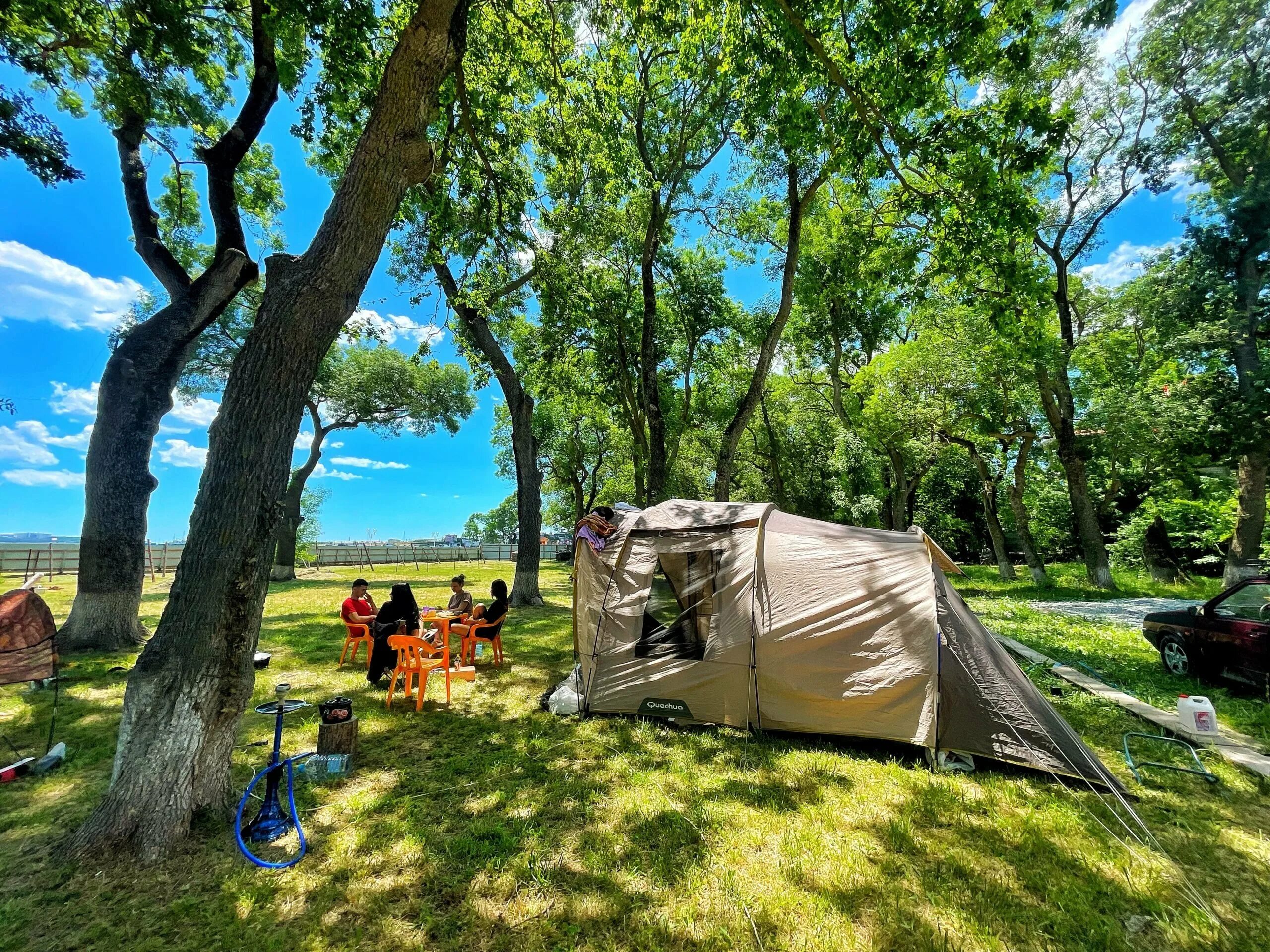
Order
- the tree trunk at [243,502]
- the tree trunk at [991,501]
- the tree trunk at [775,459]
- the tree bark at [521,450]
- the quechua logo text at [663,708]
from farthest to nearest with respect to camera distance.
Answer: the tree trunk at [775,459] → the tree trunk at [991,501] → the tree bark at [521,450] → the quechua logo text at [663,708] → the tree trunk at [243,502]

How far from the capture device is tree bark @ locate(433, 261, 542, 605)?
11484 mm

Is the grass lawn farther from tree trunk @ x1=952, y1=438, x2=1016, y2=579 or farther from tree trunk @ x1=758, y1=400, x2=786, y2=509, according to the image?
tree trunk @ x1=758, y1=400, x2=786, y2=509

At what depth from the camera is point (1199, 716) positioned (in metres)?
4.74

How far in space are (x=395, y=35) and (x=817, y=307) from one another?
14230 mm

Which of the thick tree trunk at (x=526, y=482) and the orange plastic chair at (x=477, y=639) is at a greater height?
the thick tree trunk at (x=526, y=482)

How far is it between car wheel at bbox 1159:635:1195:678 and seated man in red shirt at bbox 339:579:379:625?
35.8 feet

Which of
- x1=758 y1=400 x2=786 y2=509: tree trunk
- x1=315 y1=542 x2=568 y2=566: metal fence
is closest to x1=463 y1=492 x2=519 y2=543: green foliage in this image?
x1=315 y1=542 x2=568 y2=566: metal fence

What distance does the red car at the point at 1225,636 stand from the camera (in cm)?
568

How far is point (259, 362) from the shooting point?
3.43 m

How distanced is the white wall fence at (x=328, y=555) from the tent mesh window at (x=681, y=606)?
12.0 metres

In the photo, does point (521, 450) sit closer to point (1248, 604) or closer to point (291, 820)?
point (291, 820)

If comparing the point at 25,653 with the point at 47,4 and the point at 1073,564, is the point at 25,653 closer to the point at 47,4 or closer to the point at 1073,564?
the point at 47,4

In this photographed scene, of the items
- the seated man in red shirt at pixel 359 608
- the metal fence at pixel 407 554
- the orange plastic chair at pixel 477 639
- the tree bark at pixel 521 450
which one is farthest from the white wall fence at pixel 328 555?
the orange plastic chair at pixel 477 639

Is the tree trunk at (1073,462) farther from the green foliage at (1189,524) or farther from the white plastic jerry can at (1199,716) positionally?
the white plastic jerry can at (1199,716)
